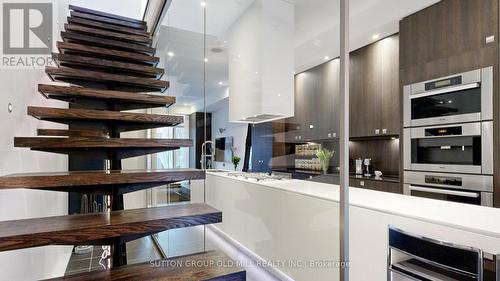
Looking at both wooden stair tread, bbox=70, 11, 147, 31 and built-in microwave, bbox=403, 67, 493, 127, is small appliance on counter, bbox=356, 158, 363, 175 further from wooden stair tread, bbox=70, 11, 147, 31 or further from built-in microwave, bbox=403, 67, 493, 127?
wooden stair tread, bbox=70, 11, 147, 31

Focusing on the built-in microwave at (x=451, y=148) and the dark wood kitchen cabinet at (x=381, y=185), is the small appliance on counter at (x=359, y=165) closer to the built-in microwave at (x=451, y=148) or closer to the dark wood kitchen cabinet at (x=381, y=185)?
the dark wood kitchen cabinet at (x=381, y=185)

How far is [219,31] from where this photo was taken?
363 centimetres

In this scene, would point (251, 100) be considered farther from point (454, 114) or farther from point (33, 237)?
point (33, 237)

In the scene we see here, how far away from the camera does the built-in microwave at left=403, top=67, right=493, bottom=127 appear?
246 cm

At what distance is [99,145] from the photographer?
1.53 metres

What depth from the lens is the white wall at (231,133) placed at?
153 inches

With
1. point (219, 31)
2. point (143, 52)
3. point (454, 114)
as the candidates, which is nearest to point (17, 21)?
point (143, 52)

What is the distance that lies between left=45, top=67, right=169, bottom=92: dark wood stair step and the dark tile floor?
69.2 inches

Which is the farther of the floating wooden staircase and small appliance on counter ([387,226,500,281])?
the floating wooden staircase

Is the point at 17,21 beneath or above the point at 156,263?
above

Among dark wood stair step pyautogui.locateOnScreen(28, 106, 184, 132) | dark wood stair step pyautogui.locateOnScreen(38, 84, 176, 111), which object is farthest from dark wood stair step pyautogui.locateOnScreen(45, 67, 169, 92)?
dark wood stair step pyautogui.locateOnScreen(28, 106, 184, 132)

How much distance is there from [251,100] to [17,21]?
2290mm

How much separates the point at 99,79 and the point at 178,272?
70.6 inches

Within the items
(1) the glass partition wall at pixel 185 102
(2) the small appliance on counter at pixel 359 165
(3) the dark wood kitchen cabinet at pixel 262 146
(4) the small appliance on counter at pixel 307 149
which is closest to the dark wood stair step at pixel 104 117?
(1) the glass partition wall at pixel 185 102
